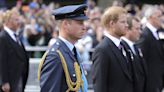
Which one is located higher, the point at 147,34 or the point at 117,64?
the point at 117,64

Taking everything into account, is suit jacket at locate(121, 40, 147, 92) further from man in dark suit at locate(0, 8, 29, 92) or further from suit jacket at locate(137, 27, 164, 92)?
suit jacket at locate(137, 27, 164, 92)

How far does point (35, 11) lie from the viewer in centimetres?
1752

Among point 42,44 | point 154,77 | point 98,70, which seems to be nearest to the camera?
point 98,70

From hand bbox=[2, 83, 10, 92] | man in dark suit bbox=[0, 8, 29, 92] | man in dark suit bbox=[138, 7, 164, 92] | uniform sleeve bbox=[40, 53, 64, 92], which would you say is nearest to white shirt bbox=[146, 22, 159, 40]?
man in dark suit bbox=[138, 7, 164, 92]

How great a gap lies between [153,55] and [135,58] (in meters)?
2.75

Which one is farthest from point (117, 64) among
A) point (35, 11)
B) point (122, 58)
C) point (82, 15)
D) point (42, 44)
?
point (35, 11)

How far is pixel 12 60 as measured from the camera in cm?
880

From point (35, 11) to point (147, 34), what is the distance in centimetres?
766

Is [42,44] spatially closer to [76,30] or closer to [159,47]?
[159,47]

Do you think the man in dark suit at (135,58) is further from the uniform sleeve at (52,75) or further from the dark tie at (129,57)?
the uniform sleeve at (52,75)

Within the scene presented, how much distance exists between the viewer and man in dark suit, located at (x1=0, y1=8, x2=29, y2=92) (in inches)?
338

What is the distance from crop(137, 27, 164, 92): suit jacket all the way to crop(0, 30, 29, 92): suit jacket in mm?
2237

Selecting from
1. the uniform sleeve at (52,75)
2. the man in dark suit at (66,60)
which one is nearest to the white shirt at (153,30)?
the man in dark suit at (66,60)

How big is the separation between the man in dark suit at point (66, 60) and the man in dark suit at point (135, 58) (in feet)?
6.04
